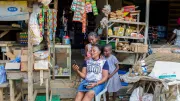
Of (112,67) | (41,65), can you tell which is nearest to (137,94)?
(112,67)

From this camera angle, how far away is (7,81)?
5.00m

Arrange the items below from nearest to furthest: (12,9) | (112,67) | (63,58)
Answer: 1. (12,9)
2. (112,67)
3. (63,58)

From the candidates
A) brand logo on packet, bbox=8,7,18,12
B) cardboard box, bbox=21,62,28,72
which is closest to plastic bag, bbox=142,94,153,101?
cardboard box, bbox=21,62,28,72

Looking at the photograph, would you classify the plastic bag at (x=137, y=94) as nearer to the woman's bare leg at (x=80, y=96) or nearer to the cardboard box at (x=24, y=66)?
the woman's bare leg at (x=80, y=96)

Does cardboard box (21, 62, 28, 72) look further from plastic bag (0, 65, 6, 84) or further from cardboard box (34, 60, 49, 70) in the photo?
plastic bag (0, 65, 6, 84)

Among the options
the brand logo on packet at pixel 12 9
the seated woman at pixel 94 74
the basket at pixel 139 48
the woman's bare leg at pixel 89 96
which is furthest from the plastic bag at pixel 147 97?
the brand logo on packet at pixel 12 9

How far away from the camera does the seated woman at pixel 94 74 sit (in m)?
4.74

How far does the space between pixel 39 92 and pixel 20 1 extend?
219 cm

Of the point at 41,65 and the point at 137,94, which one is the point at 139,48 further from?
the point at 41,65

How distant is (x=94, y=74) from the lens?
193 inches

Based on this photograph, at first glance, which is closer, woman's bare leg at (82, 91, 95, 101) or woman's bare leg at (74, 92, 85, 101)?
woman's bare leg at (82, 91, 95, 101)

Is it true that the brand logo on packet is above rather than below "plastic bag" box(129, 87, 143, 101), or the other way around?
above

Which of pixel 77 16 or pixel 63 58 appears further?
pixel 63 58

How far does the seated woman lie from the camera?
474 centimetres
